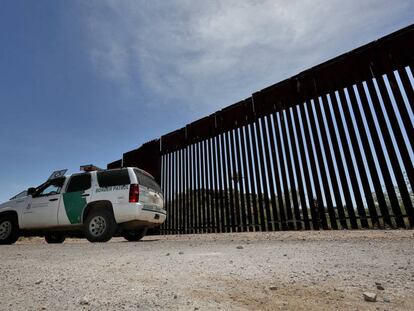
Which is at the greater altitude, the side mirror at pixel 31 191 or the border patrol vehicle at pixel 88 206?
the side mirror at pixel 31 191

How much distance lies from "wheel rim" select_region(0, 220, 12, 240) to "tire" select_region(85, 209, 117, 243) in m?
3.21

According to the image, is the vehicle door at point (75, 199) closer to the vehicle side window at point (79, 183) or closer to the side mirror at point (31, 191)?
the vehicle side window at point (79, 183)

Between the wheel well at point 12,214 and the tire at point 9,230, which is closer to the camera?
the tire at point 9,230

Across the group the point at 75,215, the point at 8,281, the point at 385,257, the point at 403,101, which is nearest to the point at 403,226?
the point at 403,101

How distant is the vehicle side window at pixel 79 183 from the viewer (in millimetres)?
6988

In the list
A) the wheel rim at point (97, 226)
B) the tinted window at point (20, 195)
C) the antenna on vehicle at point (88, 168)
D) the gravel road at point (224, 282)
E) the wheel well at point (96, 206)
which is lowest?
the gravel road at point (224, 282)

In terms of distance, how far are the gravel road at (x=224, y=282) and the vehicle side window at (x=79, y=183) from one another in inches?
152

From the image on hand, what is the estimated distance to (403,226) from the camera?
15.6 feet

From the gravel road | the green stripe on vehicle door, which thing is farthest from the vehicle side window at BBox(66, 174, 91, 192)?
the gravel road

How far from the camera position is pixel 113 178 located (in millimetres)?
6754

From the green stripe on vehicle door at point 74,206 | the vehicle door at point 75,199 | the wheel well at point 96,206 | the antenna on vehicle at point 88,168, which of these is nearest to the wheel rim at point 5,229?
the vehicle door at point 75,199

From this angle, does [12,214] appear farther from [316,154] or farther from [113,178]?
[316,154]

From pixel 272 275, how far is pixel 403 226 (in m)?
3.85

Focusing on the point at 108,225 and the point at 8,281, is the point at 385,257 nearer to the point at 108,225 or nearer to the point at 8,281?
the point at 8,281
